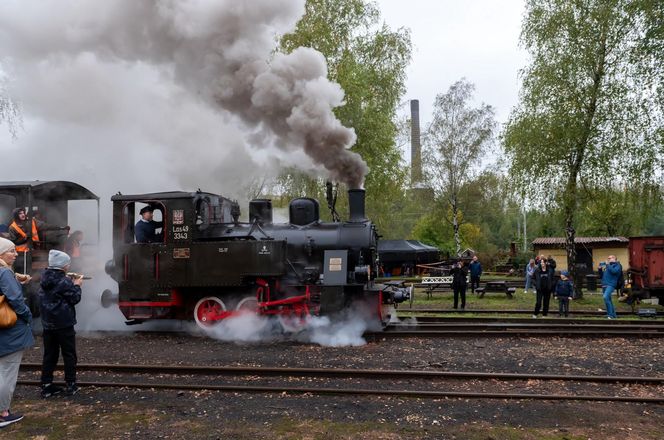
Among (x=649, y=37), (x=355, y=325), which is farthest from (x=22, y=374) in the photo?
(x=649, y=37)

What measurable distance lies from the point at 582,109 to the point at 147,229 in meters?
13.5

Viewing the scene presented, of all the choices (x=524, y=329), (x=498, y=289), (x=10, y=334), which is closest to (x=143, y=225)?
(x=10, y=334)

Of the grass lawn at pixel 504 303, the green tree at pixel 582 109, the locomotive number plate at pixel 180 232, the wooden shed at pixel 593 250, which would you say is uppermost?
the green tree at pixel 582 109

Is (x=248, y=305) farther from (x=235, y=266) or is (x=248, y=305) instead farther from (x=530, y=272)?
(x=530, y=272)

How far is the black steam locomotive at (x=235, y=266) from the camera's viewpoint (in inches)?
335

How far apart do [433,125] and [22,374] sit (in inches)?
1059

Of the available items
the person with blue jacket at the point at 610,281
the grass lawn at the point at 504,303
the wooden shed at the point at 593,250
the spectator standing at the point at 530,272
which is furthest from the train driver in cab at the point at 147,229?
the wooden shed at the point at 593,250

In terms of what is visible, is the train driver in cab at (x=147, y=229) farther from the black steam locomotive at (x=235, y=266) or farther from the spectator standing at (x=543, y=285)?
the spectator standing at (x=543, y=285)

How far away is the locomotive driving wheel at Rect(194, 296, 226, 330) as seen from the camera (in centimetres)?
887

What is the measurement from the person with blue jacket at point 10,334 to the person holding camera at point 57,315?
2.47 feet

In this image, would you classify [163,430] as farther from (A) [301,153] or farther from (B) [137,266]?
(A) [301,153]

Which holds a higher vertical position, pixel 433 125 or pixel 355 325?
pixel 433 125

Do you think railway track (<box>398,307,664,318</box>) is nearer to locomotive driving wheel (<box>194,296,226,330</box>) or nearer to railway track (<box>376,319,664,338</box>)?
railway track (<box>376,319,664,338</box>)

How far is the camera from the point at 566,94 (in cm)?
1562
